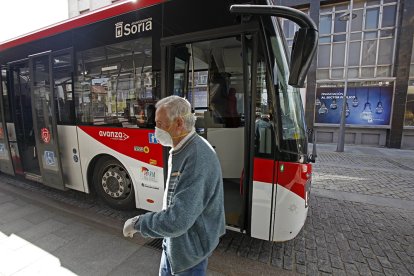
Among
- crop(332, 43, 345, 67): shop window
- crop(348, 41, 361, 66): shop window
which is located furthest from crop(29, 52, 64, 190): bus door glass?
crop(348, 41, 361, 66): shop window

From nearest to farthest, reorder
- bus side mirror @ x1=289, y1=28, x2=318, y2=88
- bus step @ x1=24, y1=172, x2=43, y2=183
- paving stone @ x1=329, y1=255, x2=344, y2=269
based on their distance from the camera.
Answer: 1. bus side mirror @ x1=289, y1=28, x2=318, y2=88
2. paving stone @ x1=329, y1=255, x2=344, y2=269
3. bus step @ x1=24, y1=172, x2=43, y2=183

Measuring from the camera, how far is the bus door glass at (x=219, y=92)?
3346mm

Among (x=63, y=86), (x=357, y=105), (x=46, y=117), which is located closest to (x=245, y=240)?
(x=63, y=86)

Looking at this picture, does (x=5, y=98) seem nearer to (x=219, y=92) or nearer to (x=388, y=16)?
(x=219, y=92)

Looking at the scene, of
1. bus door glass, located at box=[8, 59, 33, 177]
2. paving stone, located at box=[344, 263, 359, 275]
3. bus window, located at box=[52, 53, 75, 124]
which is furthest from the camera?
bus door glass, located at box=[8, 59, 33, 177]

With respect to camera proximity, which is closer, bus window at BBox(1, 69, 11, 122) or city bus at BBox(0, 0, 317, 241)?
city bus at BBox(0, 0, 317, 241)

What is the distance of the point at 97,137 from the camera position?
3.86 meters

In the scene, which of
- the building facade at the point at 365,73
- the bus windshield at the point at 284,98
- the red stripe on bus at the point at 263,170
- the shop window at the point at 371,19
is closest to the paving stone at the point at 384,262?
the bus windshield at the point at 284,98

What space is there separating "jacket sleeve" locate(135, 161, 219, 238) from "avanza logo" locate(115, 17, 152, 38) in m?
2.66

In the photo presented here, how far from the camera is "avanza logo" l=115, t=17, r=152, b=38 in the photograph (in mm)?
3234

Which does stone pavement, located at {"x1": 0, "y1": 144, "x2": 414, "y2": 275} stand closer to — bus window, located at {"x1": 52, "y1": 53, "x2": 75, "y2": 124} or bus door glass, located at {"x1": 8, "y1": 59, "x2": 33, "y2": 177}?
bus door glass, located at {"x1": 8, "y1": 59, "x2": 33, "y2": 177}

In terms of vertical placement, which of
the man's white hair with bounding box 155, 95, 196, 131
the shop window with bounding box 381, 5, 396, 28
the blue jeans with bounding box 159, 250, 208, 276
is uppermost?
the shop window with bounding box 381, 5, 396, 28

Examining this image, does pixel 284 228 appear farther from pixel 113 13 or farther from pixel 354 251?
pixel 113 13

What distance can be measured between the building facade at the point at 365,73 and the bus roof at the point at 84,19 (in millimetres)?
11074
